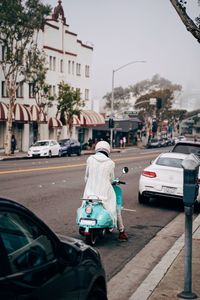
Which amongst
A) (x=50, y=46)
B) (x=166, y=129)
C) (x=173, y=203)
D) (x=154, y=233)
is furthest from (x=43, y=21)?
(x=166, y=129)

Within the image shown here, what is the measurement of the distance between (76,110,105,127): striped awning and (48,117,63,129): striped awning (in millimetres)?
7121

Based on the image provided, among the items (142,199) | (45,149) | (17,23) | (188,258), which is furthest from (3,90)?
(188,258)

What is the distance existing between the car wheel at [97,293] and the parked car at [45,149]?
137 ft

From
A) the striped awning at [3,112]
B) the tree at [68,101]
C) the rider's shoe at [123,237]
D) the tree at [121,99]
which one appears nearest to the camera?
the rider's shoe at [123,237]

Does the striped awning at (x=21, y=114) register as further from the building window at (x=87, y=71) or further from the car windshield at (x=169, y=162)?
the car windshield at (x=169, y=162)

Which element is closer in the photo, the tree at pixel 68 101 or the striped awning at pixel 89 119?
the tree at pixel 68 101

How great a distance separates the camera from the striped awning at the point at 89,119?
70500 millimetres

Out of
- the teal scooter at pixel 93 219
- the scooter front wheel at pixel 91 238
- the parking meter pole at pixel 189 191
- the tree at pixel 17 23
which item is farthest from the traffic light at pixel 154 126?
the parking meter pole at pixel 189 191

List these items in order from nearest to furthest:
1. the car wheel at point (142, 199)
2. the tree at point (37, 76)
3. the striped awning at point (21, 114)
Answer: the car wheel at point (142, 199) < the tree at point (37, 76) < the striped awning at point (21, 114)

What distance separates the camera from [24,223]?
4922mm

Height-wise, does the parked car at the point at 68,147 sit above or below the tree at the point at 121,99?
below

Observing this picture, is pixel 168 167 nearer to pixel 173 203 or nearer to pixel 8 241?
pixel 173 203

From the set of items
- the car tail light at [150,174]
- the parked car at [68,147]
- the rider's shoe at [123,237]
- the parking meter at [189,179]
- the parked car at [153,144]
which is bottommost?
the parked car at [153,144]

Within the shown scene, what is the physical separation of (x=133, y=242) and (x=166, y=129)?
11306 cm
